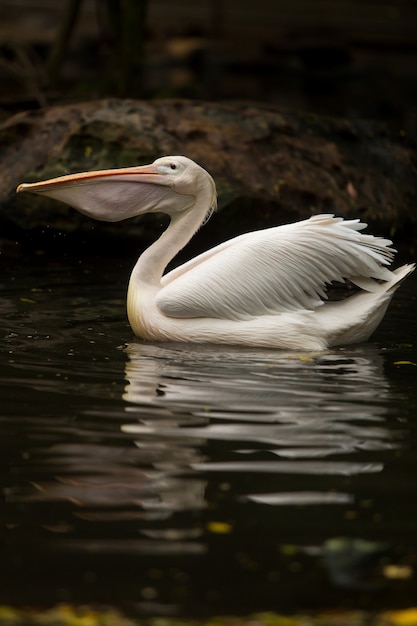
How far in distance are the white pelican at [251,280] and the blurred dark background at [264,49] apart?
336 inches

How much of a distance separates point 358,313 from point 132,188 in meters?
1.22

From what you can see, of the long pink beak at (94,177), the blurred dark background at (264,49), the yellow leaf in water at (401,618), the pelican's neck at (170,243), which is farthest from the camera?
the blurred dark background at (264,49)

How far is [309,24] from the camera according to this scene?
19625 mm

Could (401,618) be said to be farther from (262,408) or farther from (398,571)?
(262,408)

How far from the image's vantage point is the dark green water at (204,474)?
2936mm

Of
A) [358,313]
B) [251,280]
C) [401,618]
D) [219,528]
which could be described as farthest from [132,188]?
[401,618]

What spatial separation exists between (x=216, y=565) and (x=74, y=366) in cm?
219

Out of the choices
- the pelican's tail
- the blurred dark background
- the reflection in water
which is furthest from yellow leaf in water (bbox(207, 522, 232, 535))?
the blurred dark background

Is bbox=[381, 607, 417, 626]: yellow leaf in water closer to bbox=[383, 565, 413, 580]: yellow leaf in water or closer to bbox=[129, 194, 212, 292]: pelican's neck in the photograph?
bbox=[383, 565, 413, 580]: yellow leaf in water

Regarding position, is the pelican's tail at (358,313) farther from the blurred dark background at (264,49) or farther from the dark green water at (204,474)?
the blurred dark background at (264,49)

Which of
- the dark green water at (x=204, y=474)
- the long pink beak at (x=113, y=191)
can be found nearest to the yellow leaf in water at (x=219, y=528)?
the dark green water at (x=204, y=474)

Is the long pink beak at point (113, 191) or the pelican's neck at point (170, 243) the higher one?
the long pink beak at point (113, 191)

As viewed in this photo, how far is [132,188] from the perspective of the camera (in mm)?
5766

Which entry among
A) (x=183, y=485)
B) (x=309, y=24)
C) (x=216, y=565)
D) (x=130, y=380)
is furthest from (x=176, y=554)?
(x=309, y=24)
